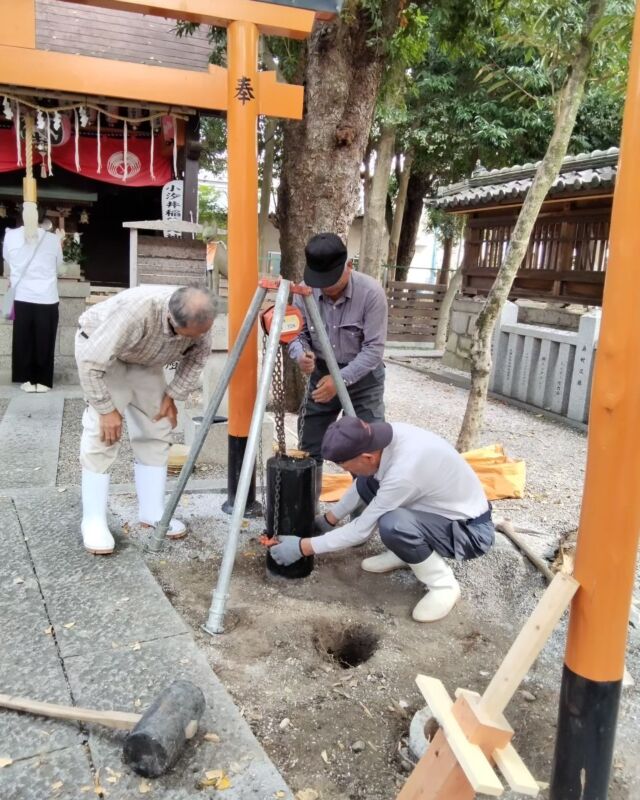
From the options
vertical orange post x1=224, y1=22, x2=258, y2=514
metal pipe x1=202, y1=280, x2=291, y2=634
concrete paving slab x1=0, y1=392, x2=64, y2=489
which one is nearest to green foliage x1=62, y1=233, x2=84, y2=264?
concrete paving slab x1=0, y1=392, x2=64, y2=489

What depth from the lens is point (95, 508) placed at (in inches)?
141

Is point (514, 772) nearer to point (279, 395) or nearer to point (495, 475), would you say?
point (279, 395)

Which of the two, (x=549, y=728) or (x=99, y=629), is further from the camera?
(x=99, y=629)

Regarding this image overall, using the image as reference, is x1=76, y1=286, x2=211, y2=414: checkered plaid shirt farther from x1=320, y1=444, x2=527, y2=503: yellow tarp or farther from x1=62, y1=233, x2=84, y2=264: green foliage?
x1=62, y1=233, x2=84, y2=264: green foliage

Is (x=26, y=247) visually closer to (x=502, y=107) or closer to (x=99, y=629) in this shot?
(x=99, y=629)

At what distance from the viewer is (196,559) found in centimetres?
370

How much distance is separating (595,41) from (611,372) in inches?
168

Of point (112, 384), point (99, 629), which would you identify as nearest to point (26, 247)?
point (112, 384)

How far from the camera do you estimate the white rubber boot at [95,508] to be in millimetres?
3541

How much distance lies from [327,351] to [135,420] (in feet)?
3.85

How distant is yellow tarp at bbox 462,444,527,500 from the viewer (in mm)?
5152

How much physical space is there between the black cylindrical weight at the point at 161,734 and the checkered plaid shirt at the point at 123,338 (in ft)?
5.29

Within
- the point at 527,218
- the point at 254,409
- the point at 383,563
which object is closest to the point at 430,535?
the point at 383,563

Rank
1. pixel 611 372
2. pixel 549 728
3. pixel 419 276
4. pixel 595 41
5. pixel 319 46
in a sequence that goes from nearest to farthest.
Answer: pixel 611 372
pixel 549 728
pixel 595 41
pixel 319 46
pixel 419 276
